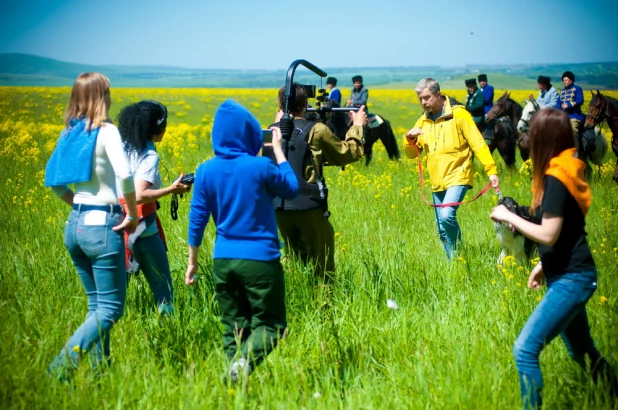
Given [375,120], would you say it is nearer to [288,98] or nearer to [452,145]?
[452,145]

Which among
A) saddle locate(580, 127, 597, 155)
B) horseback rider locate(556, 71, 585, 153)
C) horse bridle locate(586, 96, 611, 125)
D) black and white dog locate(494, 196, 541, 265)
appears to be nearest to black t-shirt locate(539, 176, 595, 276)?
black and white dog locate(494, 196, 541, 265)

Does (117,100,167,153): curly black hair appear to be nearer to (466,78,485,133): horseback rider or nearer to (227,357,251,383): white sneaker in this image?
(227,357,251,383): white sneaker

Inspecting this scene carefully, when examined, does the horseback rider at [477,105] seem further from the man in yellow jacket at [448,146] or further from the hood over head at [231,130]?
the hood over head at [231,130]

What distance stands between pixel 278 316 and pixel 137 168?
168 centimetres

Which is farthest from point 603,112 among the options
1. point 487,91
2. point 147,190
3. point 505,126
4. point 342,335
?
point 147,190

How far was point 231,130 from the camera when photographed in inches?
131

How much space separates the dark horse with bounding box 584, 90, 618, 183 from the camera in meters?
10.4

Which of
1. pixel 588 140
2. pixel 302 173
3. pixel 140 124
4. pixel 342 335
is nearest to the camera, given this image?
pixel 342 335

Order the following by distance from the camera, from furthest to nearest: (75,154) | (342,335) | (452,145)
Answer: (452,145)
(342,335)
(75,154)

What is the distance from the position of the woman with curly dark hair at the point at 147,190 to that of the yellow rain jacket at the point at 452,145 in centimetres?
272

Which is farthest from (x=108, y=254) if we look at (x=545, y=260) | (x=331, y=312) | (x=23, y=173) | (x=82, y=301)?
(x=23, y=173)

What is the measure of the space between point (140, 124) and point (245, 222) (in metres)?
1.58

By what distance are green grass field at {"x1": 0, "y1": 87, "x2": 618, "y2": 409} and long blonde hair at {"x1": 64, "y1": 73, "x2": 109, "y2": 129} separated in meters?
1.27

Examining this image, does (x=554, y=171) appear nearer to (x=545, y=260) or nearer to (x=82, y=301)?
(x=545, y=260)
